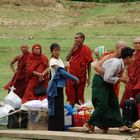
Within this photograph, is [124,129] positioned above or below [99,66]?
below

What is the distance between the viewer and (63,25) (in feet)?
117

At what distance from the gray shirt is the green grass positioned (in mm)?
11609

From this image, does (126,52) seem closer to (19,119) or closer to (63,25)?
(19,119)

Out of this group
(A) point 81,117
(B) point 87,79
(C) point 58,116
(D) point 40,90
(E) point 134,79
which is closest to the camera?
(C) point 58,116

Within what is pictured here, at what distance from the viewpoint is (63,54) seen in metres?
24.5

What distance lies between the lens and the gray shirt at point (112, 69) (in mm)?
8984

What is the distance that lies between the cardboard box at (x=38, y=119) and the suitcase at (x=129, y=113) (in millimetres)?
1361

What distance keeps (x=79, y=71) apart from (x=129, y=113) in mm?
2849

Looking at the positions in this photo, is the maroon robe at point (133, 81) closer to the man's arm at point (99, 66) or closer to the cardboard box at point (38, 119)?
the cardboard box at point (38, 119)

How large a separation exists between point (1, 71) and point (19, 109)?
32.7 ft

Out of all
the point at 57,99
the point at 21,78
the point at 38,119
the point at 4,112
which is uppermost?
the point at 21,78

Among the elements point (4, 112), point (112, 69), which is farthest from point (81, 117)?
point (112, 69)

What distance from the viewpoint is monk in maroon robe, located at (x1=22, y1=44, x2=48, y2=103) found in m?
12.3

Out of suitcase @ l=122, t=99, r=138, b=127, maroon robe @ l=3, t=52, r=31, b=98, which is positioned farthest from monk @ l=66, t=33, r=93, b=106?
suitcase @ l=122, t=99, r=138, b=127
